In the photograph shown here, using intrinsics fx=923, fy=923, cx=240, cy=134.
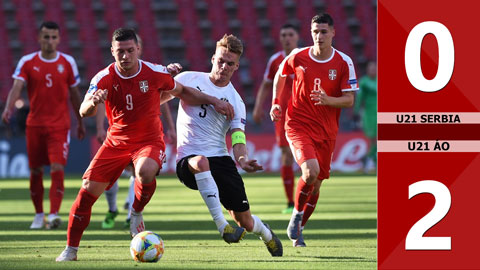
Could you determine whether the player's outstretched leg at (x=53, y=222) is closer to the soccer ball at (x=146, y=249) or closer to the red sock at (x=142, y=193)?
the red sock at (x=142, y=193)

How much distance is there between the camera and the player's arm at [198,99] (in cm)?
703

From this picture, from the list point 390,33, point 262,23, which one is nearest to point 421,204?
point 390,33

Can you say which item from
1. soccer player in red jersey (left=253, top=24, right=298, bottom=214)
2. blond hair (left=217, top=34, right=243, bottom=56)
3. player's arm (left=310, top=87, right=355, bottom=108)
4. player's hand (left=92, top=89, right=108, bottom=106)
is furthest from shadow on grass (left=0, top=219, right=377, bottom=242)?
player's hand (left=92, top=89, right=108, bottom=106)

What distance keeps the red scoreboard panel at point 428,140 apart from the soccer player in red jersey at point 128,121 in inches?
102

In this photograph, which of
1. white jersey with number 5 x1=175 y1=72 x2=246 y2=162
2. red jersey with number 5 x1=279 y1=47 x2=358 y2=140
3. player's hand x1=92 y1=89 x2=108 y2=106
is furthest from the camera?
red jersey with number 5 x1=279 y1=47 x2=358 y2=140

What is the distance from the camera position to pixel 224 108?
7.02 meters

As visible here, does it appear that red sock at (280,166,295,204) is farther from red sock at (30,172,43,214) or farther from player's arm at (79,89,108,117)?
player's arm at (79,89,108,117)

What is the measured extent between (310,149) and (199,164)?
1.44 metres

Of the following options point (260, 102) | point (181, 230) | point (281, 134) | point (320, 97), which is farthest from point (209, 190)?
point (281, 134)

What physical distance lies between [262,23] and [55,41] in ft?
51.5

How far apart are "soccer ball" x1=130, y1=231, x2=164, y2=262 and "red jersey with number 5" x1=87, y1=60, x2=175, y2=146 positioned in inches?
36.5

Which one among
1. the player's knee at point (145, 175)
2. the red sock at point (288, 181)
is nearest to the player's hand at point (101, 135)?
the player's knee at point (145, 175)

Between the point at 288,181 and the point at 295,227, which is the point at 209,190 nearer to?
the point at 295,227

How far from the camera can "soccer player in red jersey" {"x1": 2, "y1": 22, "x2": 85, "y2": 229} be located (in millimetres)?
10305
